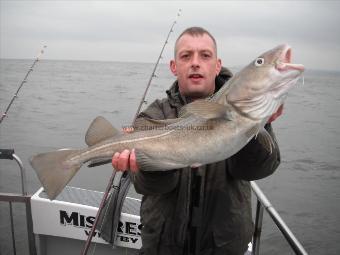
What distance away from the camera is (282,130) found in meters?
19.8

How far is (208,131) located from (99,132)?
99 centimetres

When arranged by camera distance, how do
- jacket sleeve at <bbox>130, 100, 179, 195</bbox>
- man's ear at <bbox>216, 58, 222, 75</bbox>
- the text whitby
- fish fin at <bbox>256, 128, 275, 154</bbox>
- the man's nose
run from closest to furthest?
fish fin at <bbox>256, 128, 275, 154</bbox>, jacket sleeve at <bbox>130, 100, 179, 195</bbox>, the man's nose, man's ear at <bbox>216, 58, 222, 75</bbox>, the text whitby

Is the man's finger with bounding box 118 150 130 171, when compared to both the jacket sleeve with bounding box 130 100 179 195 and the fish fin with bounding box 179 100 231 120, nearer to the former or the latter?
the jacket sleeve with bounding box 130 100 179 195

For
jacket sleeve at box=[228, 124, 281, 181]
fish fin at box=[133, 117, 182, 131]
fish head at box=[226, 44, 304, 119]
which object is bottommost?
jacket sleeve at box=[228, 124, 281, 181]

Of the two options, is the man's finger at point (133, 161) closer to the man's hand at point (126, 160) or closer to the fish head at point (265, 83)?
the man's hand at point (126, 160)

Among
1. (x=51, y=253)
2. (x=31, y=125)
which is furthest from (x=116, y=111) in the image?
(x=51, y=253)

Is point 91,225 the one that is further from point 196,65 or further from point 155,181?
point 196,65

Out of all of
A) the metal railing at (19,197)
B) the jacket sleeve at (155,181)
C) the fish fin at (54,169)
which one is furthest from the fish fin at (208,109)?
the metal railing at (19,197)

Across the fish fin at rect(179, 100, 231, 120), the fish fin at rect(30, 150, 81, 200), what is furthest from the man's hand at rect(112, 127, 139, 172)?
the fish fin at rect(179, 100, 231, 120)

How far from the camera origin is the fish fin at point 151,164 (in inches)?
104

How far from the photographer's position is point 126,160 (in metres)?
2.72

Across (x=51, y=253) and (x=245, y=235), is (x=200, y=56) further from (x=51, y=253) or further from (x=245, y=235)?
(x=51, y=253)

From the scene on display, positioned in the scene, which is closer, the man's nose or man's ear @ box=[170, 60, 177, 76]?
the man's nose

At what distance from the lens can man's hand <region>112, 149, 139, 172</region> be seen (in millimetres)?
2721
